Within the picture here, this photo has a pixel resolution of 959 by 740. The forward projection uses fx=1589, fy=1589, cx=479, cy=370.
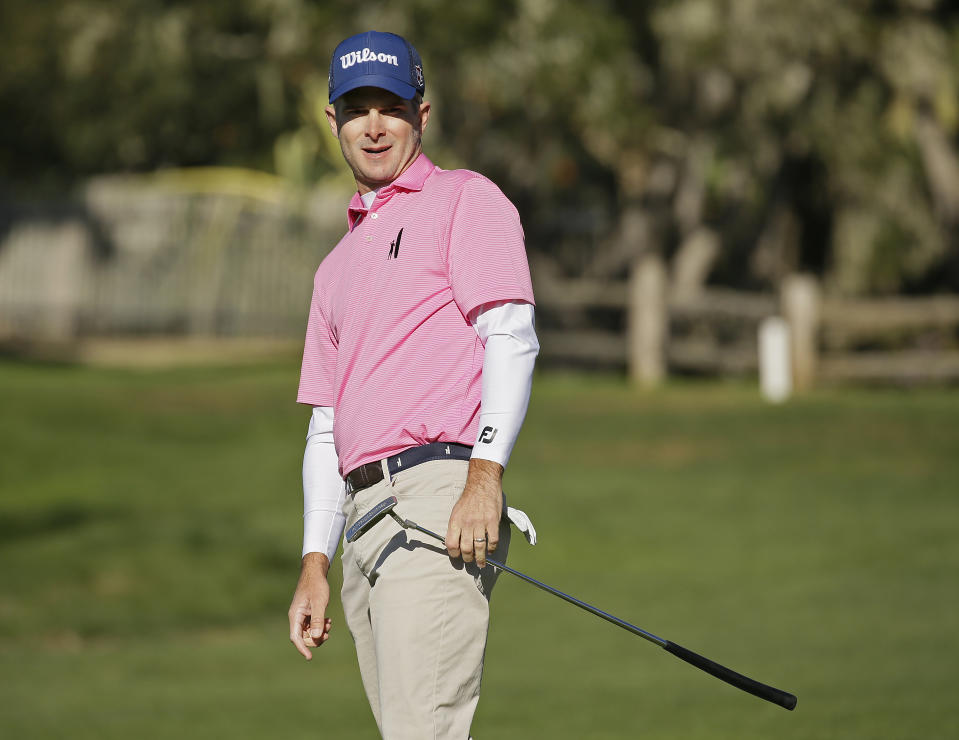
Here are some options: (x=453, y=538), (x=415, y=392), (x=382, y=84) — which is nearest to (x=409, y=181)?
(x=382, y=84)

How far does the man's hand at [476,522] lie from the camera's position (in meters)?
3.51

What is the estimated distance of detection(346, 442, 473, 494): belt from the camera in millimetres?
3779

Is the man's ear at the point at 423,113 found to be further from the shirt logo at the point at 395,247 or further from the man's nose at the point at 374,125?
the shirt logo at the point at 395,247

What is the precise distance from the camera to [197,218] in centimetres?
2714

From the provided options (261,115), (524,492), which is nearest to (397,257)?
(524,492)

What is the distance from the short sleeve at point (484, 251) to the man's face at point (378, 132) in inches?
8.9

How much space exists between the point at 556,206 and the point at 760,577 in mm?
16497

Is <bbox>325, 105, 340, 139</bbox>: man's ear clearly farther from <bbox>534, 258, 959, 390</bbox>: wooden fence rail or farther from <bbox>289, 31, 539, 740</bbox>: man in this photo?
<bbox>534, 258, 959, 390</bbox>: wooden fence rail

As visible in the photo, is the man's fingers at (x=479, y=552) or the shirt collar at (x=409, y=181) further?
the shirt collar at (x=409, y=181)

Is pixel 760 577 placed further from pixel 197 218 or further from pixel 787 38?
pixel 197 218

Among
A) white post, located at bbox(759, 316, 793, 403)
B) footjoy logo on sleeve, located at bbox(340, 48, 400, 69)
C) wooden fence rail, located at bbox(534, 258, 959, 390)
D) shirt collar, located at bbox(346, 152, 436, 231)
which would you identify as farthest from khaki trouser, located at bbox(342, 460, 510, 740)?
wooden fence rail, located at bbox(534, 258, 959, 390)

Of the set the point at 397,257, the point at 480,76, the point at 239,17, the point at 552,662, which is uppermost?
the point at 239,17

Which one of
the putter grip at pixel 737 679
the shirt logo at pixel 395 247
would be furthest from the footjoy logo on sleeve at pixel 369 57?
the putter grip at pixel 737 679

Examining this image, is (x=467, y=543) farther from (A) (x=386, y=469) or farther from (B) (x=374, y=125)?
(B) (x=374, y=125)
